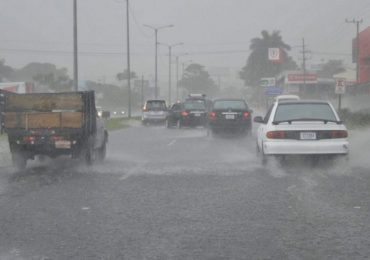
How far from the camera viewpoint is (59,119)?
13.8 meters

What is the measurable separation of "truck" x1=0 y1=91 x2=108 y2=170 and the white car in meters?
4.09

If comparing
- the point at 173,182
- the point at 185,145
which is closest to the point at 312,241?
the point at 173,182

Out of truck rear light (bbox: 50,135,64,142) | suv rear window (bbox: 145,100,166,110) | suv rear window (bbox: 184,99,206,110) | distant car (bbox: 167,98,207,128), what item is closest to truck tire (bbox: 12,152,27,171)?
truck rear light (bbox: 50,135,64,142)

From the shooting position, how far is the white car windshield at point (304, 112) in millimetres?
13562

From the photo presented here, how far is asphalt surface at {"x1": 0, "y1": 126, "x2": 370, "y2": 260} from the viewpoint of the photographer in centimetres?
648

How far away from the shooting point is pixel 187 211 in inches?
339

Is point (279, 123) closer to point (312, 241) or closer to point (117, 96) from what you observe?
point (312, 241)

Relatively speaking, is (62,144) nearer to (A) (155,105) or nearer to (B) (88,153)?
(B) (88,153)

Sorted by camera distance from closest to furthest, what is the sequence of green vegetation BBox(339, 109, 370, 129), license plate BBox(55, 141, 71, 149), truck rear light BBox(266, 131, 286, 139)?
truck rear light BBox(266, 131, 286, 139) < license plate BBox(55, 141, 71, 149) < green vegetation BBox(339, 109, 370, 129)

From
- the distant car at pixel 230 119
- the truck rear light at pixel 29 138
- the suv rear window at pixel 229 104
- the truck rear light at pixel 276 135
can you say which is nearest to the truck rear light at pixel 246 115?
the distant car at pixel 230 119

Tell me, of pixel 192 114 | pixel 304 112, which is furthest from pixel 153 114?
pixel 304 112

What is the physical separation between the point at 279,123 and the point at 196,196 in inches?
164

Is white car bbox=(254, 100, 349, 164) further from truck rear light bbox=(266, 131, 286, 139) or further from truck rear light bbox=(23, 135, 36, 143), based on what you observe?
truck rear light bbox=(23, 135, 36, 143)

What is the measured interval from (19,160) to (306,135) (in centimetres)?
644
